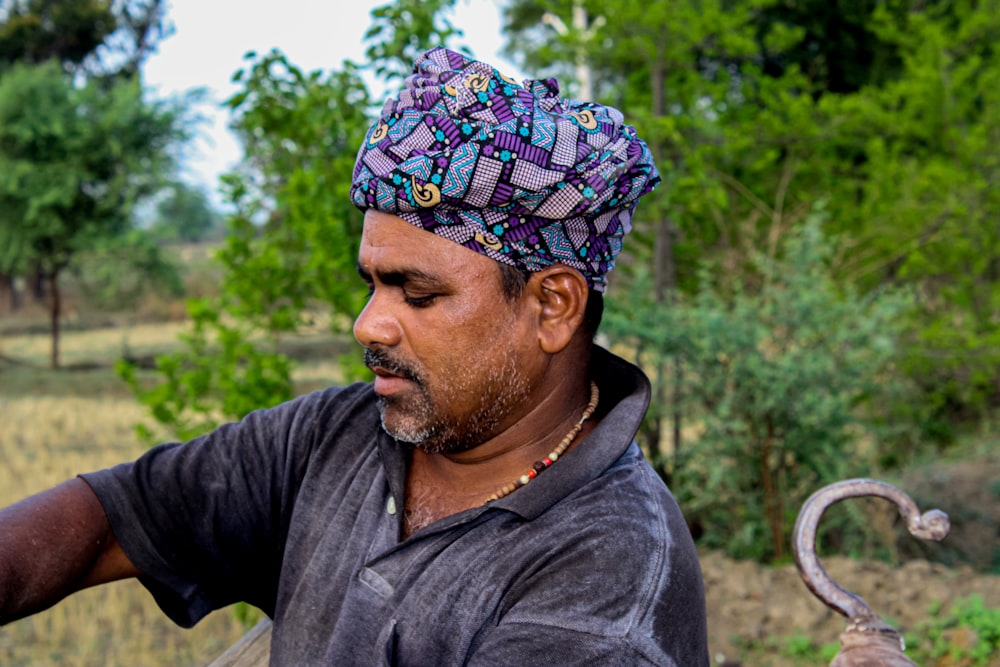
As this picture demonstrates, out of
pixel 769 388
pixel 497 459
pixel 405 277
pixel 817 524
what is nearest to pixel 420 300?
pixel 405 277

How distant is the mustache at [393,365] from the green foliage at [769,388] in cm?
402

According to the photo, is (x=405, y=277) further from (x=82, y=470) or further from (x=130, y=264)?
(x=130, y=264)

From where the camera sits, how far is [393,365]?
5.90ft

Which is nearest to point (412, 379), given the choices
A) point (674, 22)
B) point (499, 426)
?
point (499, 426)

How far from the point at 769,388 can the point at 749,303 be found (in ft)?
1.98

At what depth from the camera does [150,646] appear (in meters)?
5.08

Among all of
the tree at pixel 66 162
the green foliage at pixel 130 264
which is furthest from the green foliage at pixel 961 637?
the green foliage at pixel 130 264

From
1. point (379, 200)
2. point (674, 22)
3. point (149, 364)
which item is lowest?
point (149, 364)

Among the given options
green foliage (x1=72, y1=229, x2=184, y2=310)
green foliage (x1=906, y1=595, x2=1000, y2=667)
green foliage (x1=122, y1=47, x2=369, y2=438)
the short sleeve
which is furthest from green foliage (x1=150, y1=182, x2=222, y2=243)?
the short sleeve

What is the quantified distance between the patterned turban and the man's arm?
821 mm

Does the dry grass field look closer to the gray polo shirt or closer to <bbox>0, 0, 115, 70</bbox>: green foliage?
the gray polo shirt

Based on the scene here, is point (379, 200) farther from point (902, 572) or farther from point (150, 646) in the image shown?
point (902, 572)

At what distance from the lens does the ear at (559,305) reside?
5.98 feet

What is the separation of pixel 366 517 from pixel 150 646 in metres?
3.80
